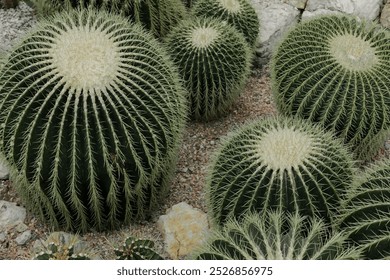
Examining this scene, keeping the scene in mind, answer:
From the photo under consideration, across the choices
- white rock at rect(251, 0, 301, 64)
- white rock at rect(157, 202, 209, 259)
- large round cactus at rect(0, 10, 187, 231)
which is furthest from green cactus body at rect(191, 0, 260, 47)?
white rock at rect(157, 202, 209, 259)

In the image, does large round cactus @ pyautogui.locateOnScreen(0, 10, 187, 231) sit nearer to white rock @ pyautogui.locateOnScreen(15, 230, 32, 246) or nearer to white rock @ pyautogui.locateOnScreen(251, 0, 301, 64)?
white rock @ pyautogui.locateOnScreen(15, 230, 32, 246)

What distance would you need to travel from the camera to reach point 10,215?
14.2ft

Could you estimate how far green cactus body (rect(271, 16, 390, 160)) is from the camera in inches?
170

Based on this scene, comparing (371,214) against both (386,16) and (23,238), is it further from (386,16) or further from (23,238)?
(386,16)

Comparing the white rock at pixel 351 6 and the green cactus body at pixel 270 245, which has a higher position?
the white rock at pixel 351 6

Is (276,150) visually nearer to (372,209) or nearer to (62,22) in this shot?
(372,209)

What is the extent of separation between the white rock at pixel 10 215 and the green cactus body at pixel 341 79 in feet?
6.82

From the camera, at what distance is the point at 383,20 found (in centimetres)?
655

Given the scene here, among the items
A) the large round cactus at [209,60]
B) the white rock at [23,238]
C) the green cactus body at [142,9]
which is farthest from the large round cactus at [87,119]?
the large round cactus at [209,60]

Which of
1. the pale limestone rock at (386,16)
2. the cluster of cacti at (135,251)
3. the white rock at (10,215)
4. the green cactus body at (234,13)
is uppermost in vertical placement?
the green cactus body at (234,13)

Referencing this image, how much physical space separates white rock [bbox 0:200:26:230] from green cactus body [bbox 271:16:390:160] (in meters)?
2.08

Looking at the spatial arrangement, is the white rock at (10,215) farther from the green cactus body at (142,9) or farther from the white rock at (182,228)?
the green cactus body at (142,9)

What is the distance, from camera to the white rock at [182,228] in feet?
13.5

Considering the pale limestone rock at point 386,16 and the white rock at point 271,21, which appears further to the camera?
the pale limestone rock at point 386,16
